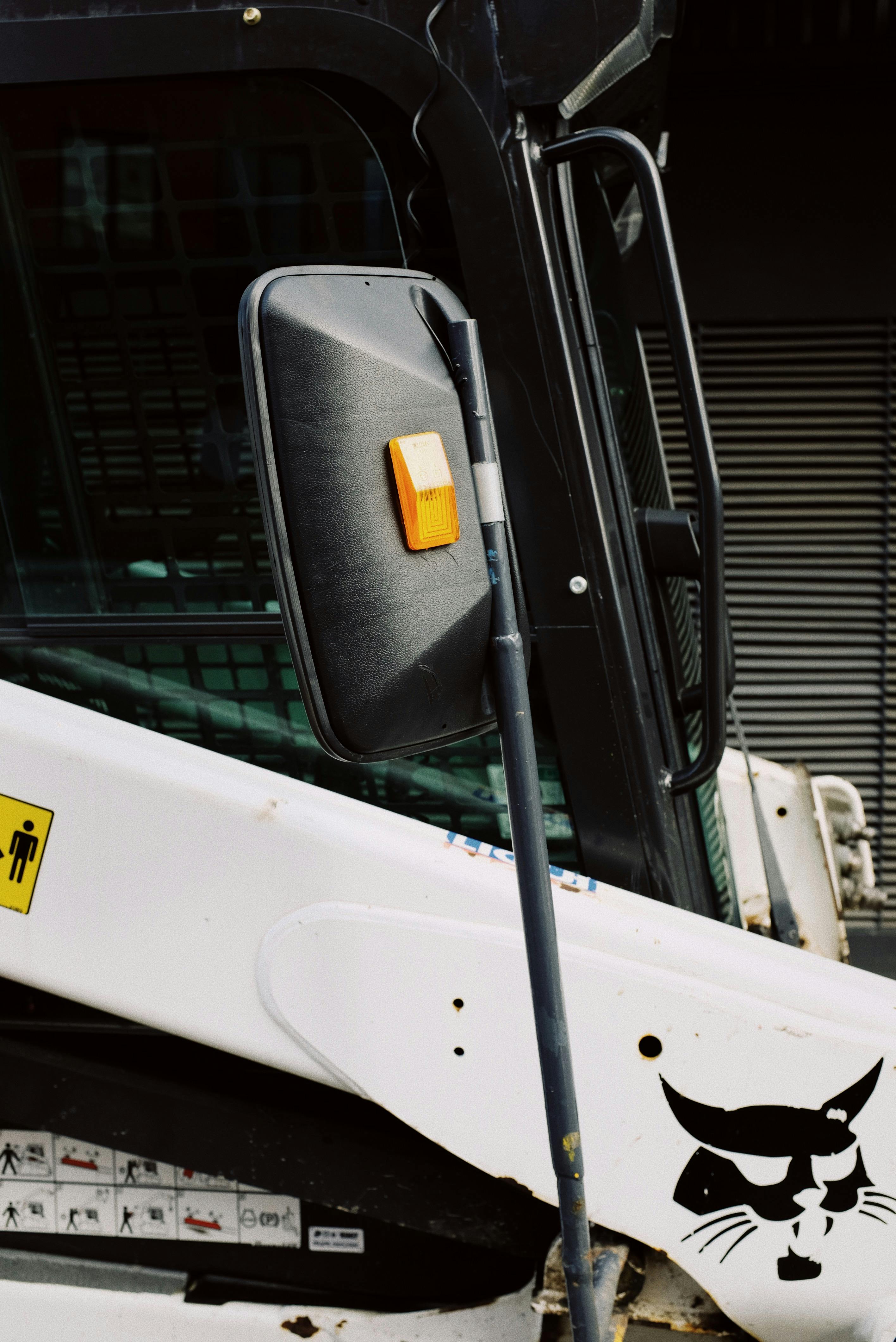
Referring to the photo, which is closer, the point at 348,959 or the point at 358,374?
the point at 358,374

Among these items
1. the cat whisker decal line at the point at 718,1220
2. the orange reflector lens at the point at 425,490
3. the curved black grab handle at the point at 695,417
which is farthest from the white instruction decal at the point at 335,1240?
the orange reflector lens at the point at 425,490

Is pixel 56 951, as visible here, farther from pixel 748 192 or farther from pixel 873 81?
pixel 873 81

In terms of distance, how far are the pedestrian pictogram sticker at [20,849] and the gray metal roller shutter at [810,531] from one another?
4.46 meters

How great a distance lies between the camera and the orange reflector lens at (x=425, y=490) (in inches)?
38.5

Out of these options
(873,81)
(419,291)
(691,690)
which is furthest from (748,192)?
(419,291)

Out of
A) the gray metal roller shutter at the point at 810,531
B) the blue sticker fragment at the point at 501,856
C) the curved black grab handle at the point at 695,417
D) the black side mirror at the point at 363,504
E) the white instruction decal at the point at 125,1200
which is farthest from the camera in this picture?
the gray metal roller shutter at the point at 810,531

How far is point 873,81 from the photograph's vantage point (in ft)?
16.2

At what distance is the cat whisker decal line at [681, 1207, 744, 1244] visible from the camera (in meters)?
1.39

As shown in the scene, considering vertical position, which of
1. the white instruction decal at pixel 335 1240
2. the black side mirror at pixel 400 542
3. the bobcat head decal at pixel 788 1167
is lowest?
the white instruction decal at pixel 335 1240

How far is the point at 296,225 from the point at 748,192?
427cm

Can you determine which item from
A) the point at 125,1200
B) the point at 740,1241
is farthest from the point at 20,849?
the point at 740,1241

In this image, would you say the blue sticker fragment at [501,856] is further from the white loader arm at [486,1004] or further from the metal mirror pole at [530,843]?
the metal mirror pole at [530,843]

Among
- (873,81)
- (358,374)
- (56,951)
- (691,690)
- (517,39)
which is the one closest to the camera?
(358,374)

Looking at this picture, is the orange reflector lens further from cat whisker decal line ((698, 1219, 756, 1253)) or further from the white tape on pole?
cat whisker decal line ((698, 1219, 756, 1253))
